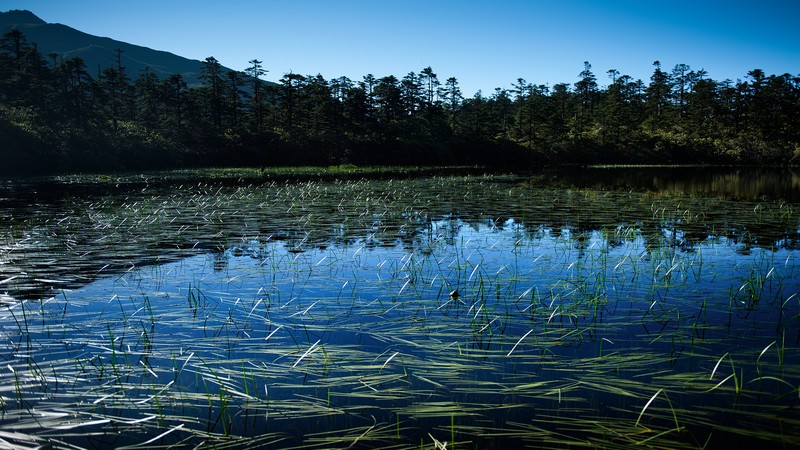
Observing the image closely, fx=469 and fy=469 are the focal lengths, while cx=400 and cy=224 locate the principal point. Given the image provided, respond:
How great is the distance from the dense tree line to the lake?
4275 cm

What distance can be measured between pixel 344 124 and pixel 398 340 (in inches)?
2463

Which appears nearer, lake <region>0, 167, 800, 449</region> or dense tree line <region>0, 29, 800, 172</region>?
lake <region>0, 167, 800, 449</region>

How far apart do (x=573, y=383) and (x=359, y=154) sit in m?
58.9

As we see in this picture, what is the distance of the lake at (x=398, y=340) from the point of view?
3.71 m

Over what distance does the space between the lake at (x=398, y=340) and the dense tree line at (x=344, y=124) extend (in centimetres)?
4275

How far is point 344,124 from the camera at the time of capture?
65.5 m

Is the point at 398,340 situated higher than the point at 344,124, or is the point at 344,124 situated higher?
the point at 344,124

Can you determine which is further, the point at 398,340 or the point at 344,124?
the point at 344,124

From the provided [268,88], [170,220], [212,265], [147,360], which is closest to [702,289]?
[147,360]

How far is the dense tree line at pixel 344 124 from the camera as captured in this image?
168 ft

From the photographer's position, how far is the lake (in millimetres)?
3709

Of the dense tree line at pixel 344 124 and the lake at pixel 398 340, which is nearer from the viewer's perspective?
the lake at pixel 398 340

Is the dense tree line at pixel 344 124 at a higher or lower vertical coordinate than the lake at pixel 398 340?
higher

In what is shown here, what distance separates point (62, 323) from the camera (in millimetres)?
5918
